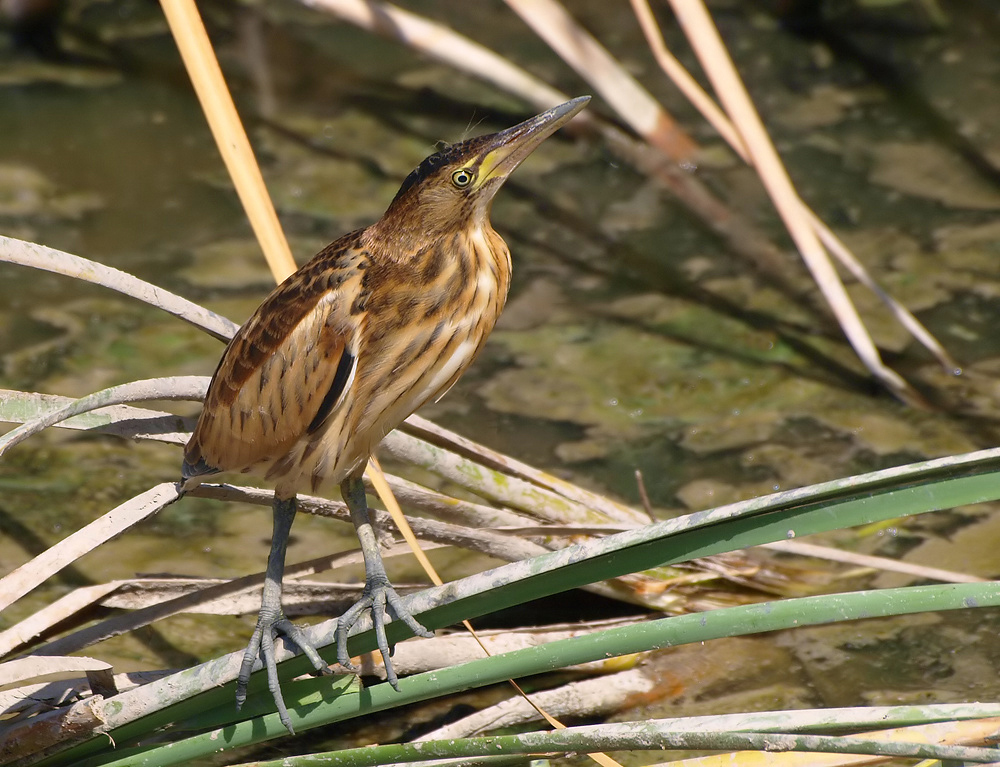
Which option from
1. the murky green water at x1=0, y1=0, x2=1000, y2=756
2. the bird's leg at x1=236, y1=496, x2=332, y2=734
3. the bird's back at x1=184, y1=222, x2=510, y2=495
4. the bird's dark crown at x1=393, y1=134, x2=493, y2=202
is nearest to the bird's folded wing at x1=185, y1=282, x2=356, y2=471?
the bird's back at x1=184, y1=222, x2=510, y2=495

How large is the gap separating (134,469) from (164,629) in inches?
24.4

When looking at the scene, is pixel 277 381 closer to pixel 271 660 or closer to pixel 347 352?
pixel 347 352

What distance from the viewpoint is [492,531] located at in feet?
8.91

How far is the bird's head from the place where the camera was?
7.62 feet

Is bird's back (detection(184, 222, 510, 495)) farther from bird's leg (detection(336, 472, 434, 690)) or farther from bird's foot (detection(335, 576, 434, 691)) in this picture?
bird's foot (detection(335, 576, 434, 691))

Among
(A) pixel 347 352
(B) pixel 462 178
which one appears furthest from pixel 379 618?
(B) pixel 462 178

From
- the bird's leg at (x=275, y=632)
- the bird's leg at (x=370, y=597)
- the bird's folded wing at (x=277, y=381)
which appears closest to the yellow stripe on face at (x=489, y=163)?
the bird's folded wing at (x=277, y=381)

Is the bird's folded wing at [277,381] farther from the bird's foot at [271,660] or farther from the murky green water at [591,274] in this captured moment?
the murky green water at [591,274]

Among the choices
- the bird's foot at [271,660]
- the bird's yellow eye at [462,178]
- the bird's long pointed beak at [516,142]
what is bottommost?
the bird's foot at [271,660]

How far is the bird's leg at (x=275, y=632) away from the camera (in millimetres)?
2107

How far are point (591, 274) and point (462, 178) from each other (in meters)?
2.01

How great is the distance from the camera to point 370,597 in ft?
7.86

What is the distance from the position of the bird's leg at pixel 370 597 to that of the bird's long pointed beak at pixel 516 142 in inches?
28.3

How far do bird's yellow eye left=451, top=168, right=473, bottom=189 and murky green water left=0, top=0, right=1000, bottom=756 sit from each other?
1.28 meters
